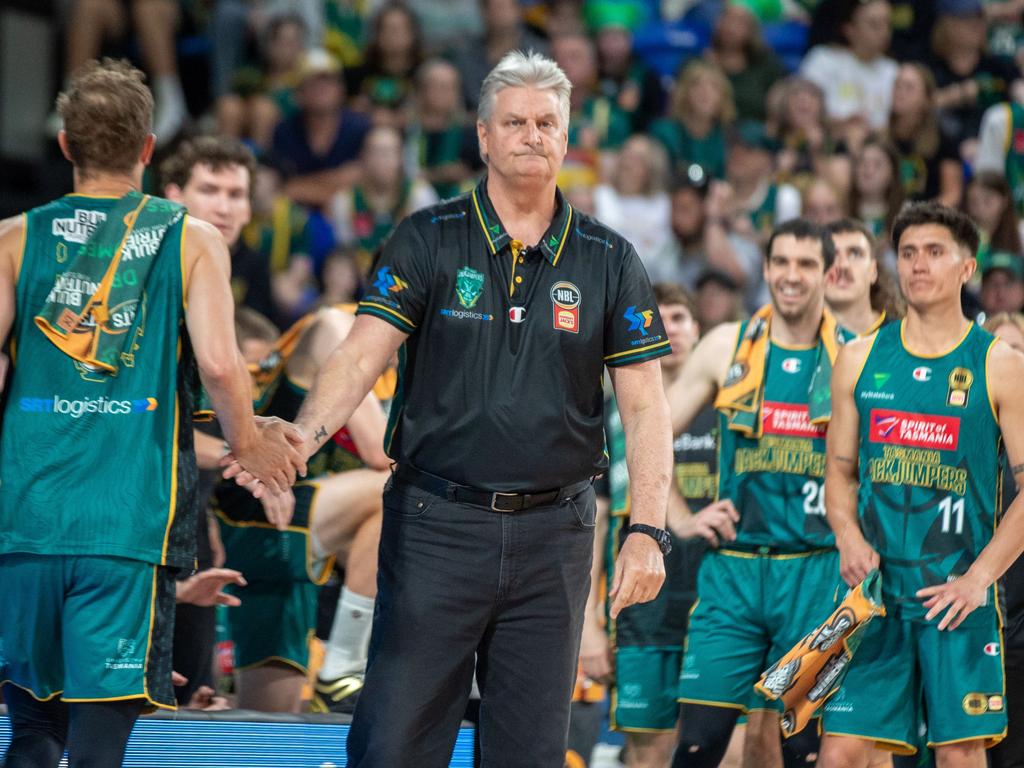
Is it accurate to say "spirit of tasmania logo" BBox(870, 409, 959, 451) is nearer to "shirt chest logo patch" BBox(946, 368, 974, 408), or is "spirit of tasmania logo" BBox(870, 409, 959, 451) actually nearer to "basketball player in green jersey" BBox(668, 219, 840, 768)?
"shirt chest logo patch" BBox(946, 368, 974, 408)

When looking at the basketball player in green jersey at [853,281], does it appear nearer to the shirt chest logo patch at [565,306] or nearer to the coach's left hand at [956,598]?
the coach's left hand at [956,598]

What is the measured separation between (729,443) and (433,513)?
222 cm

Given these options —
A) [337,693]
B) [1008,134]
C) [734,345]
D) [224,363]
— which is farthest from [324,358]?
[1008,134]

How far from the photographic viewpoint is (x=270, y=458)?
418 cm

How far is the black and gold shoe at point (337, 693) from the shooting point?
20.1 ft

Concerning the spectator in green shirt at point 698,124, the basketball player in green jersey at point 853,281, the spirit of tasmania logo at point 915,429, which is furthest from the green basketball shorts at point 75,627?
the spectator in green shirt at point 698,124

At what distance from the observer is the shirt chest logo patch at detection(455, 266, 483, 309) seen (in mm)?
4172

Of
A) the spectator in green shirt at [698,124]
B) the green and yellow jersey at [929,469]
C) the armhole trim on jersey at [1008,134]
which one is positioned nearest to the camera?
the green and yellow jersey at [929,469]

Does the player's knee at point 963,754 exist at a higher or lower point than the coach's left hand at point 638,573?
lower

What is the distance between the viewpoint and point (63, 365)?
13.2ft

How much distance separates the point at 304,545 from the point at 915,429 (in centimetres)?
252

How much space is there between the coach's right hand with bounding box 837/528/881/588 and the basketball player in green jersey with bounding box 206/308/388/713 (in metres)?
1.82

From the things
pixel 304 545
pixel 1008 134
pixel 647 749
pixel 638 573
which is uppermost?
pixel 1008 134

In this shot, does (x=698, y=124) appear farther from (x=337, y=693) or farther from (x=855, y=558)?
(x=855, y=558)
